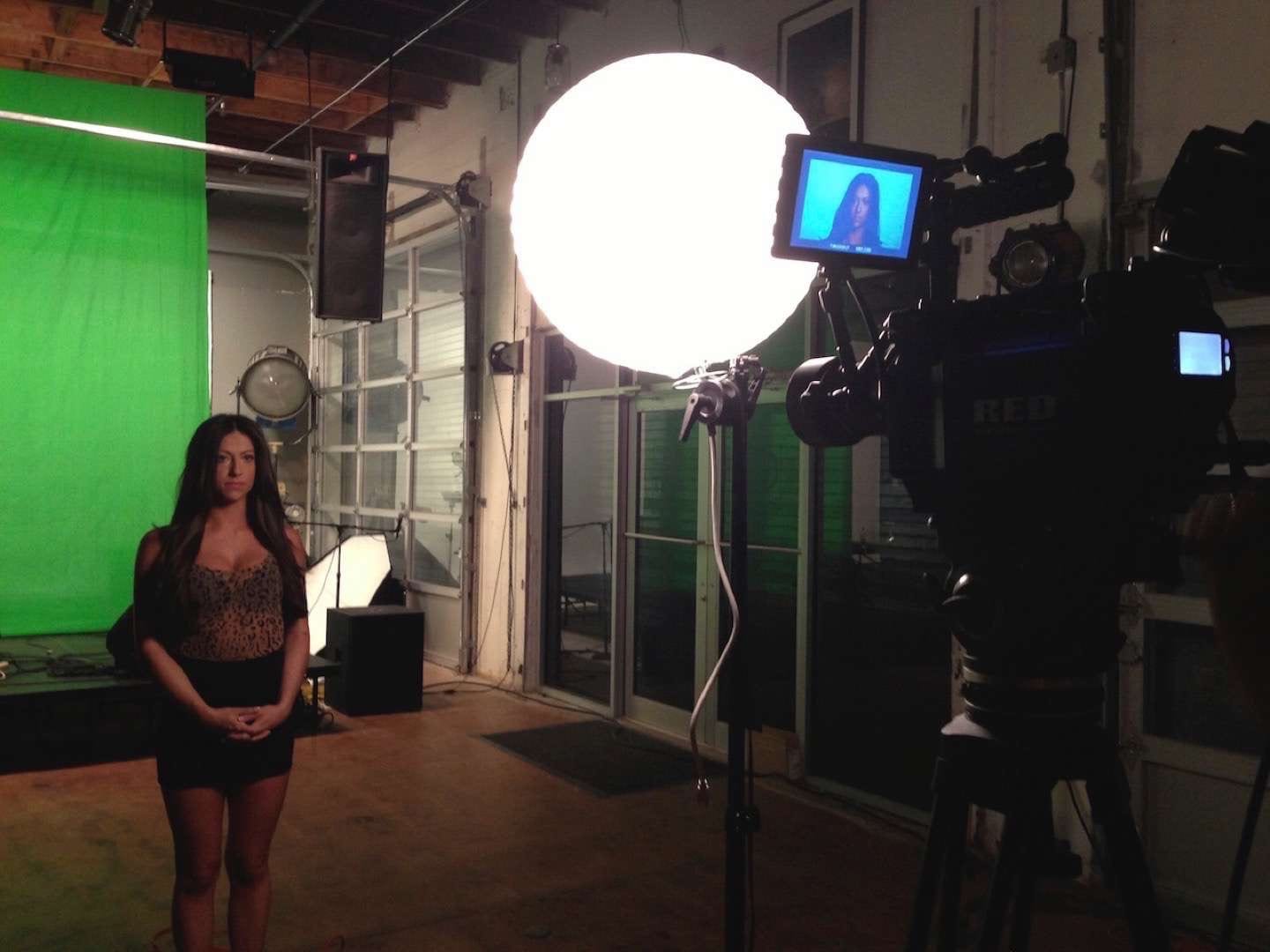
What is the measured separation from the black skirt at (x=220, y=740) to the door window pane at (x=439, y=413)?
459 centimetres

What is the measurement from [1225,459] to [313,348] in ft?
29.2

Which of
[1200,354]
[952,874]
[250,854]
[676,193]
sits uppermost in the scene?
[676,193]

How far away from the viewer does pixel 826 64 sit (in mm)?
4273

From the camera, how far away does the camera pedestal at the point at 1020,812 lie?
3.91 ft

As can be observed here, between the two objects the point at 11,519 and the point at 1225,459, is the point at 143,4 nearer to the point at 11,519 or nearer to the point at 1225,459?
the point at 11,519

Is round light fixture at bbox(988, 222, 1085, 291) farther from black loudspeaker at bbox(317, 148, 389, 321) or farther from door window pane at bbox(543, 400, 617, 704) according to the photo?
black loudspeaker at bbox(317, 148, 389, 321)

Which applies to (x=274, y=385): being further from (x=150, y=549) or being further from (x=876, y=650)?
(x=150, y=549)

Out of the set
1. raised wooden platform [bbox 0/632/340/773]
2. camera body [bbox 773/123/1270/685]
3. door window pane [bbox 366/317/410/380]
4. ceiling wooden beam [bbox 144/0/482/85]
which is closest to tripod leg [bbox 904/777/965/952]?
camera body [bbox 773/123/1270/685]

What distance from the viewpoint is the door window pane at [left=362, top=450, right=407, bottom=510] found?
7.82 m

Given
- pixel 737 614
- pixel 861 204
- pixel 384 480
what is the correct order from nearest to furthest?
pixel 861 204
pixel 737 614
pixel 384 480

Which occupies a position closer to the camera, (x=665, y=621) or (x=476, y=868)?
(x=476, y=868)

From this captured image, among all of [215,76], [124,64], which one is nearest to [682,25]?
[215,76]

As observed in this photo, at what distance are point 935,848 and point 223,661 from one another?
61.6 inches

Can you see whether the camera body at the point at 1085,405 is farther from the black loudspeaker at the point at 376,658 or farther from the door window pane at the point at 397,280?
the door window pane at the point at 397,280
